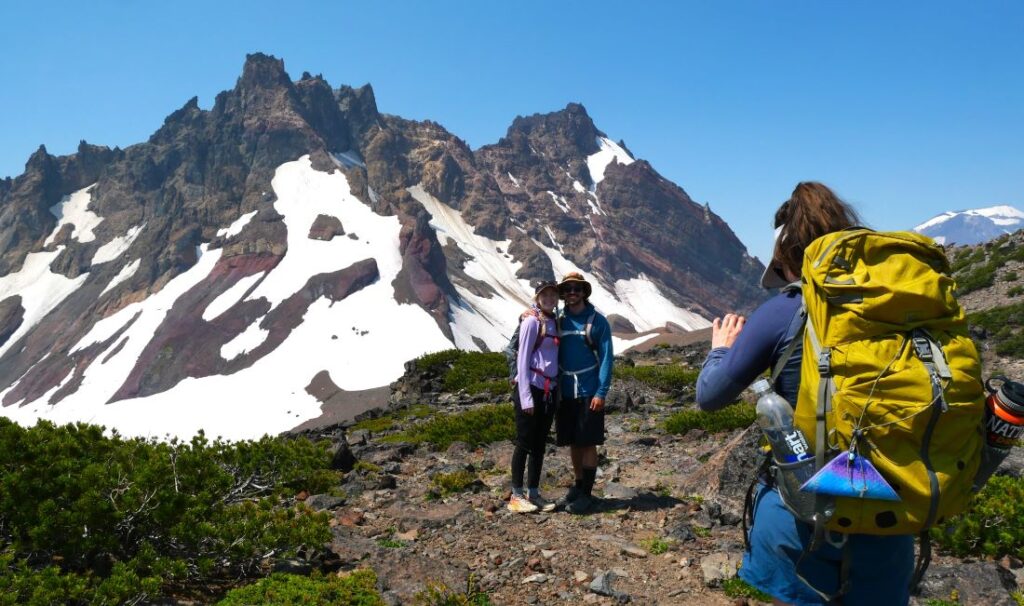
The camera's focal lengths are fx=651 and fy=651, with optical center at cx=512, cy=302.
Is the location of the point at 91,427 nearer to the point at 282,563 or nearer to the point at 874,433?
the point at 282,563

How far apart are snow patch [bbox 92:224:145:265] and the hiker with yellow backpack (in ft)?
632

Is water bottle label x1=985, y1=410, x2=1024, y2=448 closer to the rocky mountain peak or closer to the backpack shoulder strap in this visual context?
the backpack shoulder strap

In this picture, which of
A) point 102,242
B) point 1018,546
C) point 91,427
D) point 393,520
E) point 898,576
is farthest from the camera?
point 102,242

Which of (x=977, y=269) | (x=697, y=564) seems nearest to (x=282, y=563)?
(x=697, y=564)

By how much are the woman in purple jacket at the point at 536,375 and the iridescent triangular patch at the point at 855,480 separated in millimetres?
5319

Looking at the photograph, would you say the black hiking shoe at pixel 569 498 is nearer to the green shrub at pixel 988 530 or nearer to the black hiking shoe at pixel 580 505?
the black hiking shoe at pixel 580 505

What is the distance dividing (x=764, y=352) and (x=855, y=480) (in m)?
0.70

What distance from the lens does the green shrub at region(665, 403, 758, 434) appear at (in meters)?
12.1

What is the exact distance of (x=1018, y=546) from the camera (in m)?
6.16

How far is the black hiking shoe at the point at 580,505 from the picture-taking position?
27.0ft

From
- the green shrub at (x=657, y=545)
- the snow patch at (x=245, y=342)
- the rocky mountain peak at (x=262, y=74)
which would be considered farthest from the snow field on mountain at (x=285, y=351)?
the green shrub at (x=657, y=545)

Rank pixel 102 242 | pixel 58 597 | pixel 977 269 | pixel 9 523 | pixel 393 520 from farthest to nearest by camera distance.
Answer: pixel 102 242, pixel 977 269, pixel 393 520, pixel 9 523, pixel 58 597

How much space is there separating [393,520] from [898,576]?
21.8 ft

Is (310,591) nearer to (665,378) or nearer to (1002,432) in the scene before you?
(1002,432)
